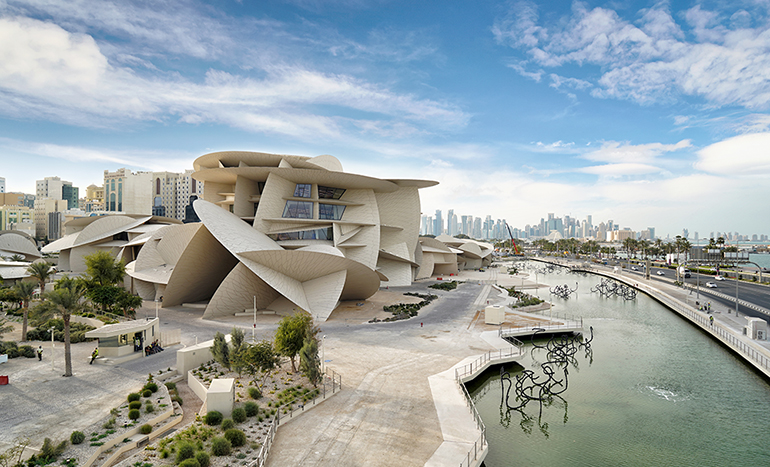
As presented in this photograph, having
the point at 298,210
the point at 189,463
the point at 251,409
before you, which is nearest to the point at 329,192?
the point at 298,210

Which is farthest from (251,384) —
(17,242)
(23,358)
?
(17,242)

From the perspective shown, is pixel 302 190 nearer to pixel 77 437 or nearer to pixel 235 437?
pixel 235 437

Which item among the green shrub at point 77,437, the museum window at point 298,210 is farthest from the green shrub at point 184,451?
the museum window at point 298,210

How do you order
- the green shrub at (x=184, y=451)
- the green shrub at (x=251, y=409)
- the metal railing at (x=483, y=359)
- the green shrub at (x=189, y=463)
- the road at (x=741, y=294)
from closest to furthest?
the green shrub at (x=189, y=463) < the green shrub at (x=184, y=451) < the green shrub at (x=251, y=409) < the metal railing at (x=483, y=359) < the road at (x=741, y=294)

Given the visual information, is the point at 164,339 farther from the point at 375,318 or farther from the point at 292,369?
the point at 375,318

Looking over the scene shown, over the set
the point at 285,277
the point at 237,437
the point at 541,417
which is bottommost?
the point at 541,417

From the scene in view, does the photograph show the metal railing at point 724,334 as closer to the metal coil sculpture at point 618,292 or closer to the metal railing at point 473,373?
the metal coil sculpture at point 618,292
